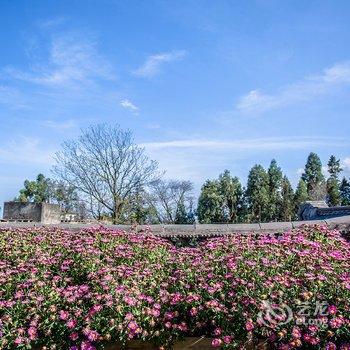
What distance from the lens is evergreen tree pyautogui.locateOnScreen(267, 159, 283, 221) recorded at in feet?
156

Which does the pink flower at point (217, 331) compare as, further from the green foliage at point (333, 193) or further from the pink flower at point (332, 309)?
the green foliage at point (333, 193)

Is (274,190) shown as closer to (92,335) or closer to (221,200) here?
(221,200)

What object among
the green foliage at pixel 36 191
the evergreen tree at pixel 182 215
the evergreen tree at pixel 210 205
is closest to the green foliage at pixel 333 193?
the evergreen tree at pixel 210 205

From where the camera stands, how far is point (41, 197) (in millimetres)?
54094

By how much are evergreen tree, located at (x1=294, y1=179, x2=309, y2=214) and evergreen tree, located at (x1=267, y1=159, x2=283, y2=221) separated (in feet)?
6.33

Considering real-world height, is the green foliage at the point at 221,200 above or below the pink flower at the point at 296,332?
above

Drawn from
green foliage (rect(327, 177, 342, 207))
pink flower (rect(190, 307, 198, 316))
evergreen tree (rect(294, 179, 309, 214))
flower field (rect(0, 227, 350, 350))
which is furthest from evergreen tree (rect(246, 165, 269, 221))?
pink flower (rect(190, 307, 198, 316))

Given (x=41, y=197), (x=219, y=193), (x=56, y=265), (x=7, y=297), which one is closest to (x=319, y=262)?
(x=56, y=265)

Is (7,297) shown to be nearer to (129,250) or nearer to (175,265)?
(129,250)

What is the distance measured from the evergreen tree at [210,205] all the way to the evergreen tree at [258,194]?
13.0ft

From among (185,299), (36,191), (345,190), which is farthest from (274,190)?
(185,299)

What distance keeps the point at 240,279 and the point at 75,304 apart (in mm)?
1705

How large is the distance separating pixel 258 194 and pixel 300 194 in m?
5.12

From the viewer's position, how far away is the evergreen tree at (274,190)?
1875 inches
